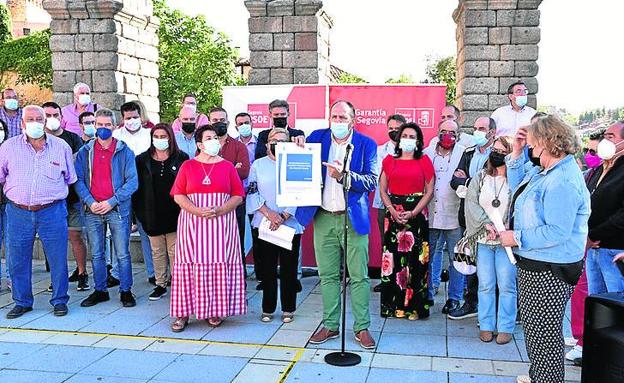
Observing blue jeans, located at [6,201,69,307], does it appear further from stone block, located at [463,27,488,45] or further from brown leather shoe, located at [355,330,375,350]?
stone block, located at [463,27,488,45]

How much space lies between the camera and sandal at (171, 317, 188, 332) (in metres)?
5.62

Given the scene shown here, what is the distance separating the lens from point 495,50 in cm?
1041

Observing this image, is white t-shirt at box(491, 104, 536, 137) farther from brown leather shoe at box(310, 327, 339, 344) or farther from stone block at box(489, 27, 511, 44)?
brown leather shoe at box(310, 327, 339, 344)

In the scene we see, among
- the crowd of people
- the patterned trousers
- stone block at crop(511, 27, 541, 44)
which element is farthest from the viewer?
stone block at crop(511, 27, 541, 44)

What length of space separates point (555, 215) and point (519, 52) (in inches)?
296

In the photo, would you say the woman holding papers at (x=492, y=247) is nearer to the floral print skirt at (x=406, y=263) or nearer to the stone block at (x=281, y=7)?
the floral print skirt at (x=406, y=263)

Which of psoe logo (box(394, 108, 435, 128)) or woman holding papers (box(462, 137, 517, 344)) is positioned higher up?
psoe logo (box(394, 108, 435, 128))

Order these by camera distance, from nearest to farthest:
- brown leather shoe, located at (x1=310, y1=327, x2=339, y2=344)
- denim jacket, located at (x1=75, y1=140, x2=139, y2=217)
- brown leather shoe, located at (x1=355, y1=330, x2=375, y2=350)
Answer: brown leather shoe, located at (x1=355, y1=330, x2=375, y2=350)
brown leather shoe, located at (x1=310, y1=327, x2=339, y2=344)
denim jacket, located at (x1=75, y1=140, x2=139, y2=217)

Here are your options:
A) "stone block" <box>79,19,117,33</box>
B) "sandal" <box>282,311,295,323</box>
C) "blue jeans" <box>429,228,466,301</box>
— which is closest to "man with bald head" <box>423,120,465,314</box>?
"blue jeans" <box>429,228,466,301</box>

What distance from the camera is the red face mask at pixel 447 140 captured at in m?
6.13

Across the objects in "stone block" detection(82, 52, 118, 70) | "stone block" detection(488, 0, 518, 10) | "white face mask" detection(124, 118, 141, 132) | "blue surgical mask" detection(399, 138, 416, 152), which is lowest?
"blue surgical mask" detection(399, 138, 416, 152)

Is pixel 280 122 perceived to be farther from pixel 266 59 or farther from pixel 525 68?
pixel 525 68

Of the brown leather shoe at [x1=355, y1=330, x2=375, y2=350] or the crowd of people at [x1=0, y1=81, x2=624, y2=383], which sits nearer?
the crowd of people at [x1=0, y1=81, x2=624, y2=383]

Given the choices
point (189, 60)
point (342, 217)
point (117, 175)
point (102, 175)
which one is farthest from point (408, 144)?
point (189, 60)
